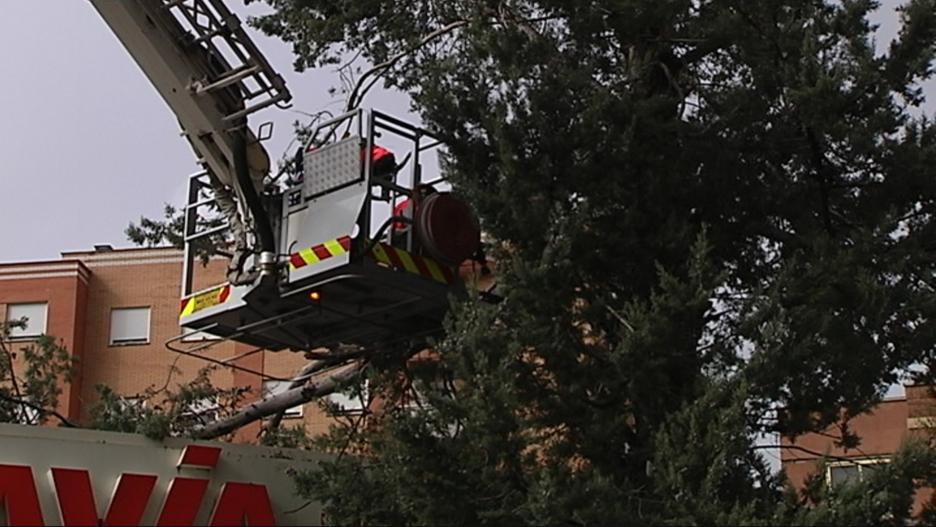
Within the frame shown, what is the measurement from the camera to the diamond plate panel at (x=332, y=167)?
494 inches

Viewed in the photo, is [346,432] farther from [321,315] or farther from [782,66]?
[782,66]

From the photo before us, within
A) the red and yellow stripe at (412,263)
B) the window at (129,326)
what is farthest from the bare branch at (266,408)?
the window at (129,326)

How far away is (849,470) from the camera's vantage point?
42.8ft

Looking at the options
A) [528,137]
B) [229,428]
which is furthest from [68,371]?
[528,137]

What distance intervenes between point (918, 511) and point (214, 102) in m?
6.29

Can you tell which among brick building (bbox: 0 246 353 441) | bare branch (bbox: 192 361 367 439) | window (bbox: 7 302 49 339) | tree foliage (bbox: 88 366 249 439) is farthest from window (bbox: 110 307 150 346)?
bare branch (bbox: 192 361 367 439)

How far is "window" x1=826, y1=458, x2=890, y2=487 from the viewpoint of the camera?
1143 cm

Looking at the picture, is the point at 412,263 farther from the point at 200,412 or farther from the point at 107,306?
the point at 107,306

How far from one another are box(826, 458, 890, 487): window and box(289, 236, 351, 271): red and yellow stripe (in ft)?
12.2

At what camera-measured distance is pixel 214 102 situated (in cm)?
1372

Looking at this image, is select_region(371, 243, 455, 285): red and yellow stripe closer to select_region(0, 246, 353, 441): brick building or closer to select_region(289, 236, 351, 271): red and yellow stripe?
select_region(289, 236, 351, 271): red and yellow stripe

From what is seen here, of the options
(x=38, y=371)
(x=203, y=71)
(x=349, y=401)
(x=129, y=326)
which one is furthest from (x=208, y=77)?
(x=129, y=326)

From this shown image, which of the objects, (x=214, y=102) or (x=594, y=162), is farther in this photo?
(x=214, y=102)

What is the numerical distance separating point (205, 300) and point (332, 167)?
5.32 feet
